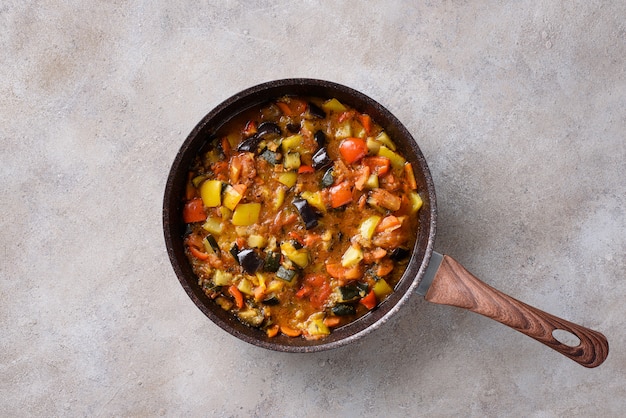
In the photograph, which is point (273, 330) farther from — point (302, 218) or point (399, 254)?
point (399, 254)

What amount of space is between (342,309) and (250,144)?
1.16 metres

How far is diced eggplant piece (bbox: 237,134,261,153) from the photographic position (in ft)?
12.5

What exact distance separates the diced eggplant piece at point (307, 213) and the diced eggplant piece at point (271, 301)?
48 cm

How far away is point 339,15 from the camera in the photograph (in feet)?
13.8

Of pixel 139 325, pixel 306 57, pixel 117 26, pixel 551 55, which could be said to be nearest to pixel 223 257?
pixel 139 325

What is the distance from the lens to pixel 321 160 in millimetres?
3730

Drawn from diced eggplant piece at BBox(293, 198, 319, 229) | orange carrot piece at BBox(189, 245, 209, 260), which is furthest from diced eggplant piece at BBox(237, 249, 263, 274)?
diced eggplant piece at BBox(293, 198, 319, 229)

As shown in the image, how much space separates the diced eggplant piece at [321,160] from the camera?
12.2ft

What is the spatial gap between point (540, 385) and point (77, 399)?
3.15 meters

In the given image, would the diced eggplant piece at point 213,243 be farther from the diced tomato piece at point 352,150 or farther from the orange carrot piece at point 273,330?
the diced tomato piece at point 352,150

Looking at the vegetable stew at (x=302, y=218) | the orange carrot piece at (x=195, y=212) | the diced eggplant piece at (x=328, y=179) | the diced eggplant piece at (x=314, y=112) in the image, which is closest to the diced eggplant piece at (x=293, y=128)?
the vegetable stew at (x=302, y=218)

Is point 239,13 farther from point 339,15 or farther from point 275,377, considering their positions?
point 275,377

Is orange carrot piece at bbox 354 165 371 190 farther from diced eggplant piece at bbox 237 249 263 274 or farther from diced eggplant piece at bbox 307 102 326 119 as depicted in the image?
diced eggplant piece at bbox 237 249 263 274

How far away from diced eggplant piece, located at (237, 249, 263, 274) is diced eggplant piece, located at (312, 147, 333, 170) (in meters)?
0.64
